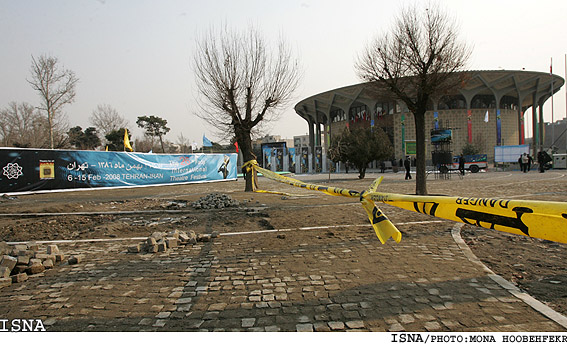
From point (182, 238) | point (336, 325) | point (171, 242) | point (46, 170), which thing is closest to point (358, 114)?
point (46, 170)

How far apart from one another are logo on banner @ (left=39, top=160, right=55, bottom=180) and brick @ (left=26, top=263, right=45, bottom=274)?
15.2 meters

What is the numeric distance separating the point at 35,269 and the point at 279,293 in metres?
3.78

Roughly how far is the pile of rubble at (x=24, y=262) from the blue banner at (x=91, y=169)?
44.6 ft

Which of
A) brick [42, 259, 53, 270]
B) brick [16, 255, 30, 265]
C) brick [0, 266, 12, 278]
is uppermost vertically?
brick [16, 255, 30, 265]

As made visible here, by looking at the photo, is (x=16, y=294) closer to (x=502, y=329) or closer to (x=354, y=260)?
(x=354, y=260)

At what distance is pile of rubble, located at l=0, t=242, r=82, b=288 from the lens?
14.2 feet

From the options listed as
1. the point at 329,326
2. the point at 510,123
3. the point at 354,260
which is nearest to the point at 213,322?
the point at 329,326

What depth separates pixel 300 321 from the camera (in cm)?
295

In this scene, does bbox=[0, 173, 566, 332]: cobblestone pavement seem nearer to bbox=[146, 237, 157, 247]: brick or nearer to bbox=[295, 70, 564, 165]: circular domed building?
bbox=[146, 237, 157, 247]: brick

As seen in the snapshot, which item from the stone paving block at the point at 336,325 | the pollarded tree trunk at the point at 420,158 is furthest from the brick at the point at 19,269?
the pollarded tree trunk at the point at 420,158

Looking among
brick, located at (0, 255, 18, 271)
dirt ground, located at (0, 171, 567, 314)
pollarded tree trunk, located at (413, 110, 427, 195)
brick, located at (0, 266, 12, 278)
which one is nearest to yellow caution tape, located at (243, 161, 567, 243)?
dirt ground, located at (0, 171, 567, 314)

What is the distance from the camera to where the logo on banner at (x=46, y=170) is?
16.8m

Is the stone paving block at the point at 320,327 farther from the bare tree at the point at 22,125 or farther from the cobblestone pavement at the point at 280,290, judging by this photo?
the bare tree at the point at 22,125

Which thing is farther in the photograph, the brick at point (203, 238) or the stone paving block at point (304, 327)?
the brick at point (203, 238)
